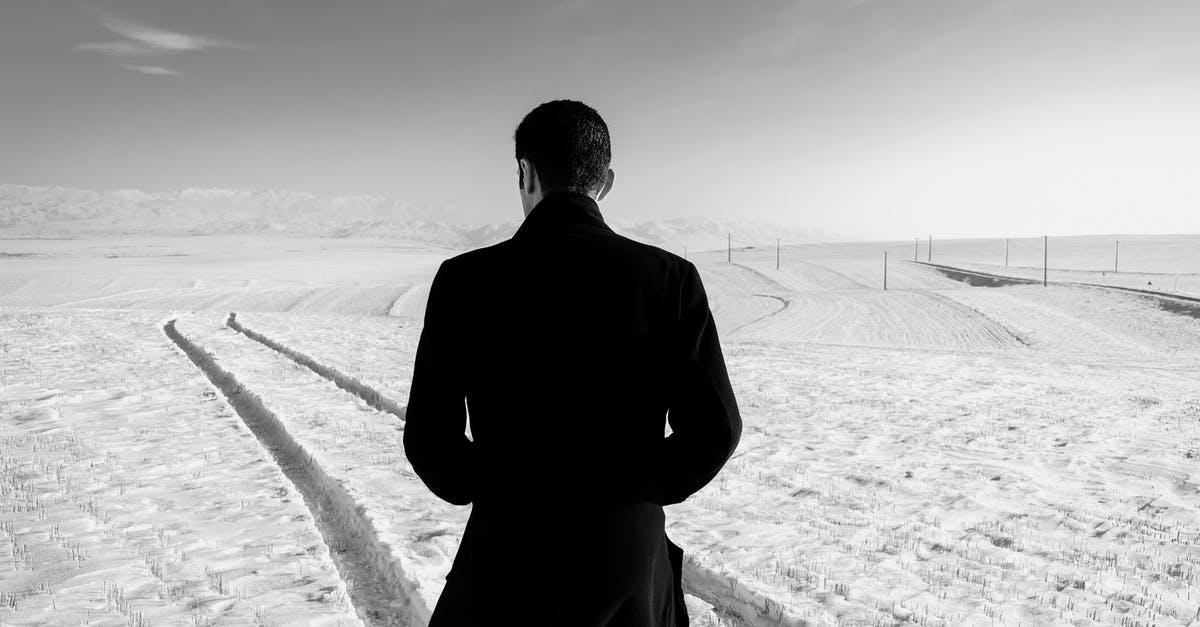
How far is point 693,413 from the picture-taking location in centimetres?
168

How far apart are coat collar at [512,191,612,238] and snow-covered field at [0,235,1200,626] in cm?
84

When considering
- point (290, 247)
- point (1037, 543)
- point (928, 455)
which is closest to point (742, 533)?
point (1037, 543)

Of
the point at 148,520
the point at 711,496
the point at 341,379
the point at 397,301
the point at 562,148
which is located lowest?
the point at 397,301

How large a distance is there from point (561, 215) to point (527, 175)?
21 cm

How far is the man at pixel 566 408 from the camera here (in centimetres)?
162

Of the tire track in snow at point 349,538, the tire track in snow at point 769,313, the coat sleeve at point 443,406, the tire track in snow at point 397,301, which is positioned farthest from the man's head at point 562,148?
the tire track in snow at point 397,301

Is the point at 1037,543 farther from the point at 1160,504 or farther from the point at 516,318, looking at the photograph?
the point at 516,318

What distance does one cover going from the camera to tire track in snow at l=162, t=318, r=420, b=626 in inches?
192

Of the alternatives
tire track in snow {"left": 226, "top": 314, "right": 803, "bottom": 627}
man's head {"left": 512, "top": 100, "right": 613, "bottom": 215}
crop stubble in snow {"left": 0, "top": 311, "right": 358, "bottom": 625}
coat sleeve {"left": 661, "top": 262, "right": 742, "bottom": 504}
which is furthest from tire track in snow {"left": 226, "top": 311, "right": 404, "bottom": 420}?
coat sleeve {"left": 661, "top": 262, "right": 742, "bottom": 504}

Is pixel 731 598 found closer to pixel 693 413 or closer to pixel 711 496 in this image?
pixel 711 496

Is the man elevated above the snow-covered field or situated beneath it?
elevated above

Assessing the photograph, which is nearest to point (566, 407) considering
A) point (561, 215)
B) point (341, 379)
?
point (561, 215)

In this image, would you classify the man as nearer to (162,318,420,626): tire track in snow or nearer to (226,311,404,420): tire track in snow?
(162,318,420,626): tire track in snow

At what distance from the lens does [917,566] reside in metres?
5.42
